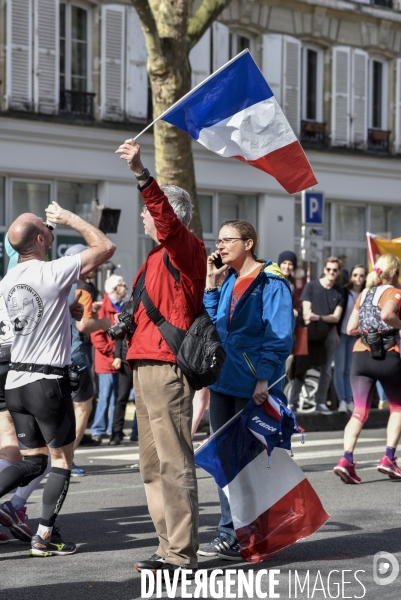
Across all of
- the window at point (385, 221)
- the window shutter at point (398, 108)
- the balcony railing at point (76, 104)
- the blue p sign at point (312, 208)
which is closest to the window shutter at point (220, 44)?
the balcony railing at point (76, 104)

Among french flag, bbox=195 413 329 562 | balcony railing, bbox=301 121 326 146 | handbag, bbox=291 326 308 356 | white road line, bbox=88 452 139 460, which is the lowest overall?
white road line, bbox=88 452 139 460

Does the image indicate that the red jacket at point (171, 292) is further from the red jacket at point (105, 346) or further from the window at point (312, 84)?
the window at point (312, 84)

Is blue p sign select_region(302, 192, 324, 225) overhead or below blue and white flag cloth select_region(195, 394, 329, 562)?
overhead

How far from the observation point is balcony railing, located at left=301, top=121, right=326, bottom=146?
2780 centimetres

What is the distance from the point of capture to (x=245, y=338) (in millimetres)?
6812

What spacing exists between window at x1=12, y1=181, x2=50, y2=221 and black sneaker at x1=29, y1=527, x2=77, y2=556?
16229 millimetres

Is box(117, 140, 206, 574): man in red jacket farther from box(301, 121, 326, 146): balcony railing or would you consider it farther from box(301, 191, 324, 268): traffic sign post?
box(301, 121, 326, 146): balcony railing

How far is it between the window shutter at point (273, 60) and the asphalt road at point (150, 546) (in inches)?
679

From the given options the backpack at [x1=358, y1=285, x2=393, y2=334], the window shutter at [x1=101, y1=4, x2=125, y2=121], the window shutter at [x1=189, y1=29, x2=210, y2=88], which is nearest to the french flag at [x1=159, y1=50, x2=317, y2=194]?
the backpack at [x1=358, y1=285, x2=393, y2=334]

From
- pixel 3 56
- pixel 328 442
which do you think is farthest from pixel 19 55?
pixel 328 442

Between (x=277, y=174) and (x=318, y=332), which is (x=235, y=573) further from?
(x=318, y=332)

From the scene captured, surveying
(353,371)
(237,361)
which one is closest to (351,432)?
(353,371)

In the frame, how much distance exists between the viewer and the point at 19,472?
6.88 metres

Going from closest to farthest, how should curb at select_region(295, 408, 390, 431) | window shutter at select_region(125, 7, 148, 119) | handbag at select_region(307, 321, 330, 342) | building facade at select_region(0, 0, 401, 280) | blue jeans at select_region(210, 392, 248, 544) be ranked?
blue jeans at select_region(210, 392, 248, 544)
curb at select_region(295, 408, 390, 431)
handbag at select_region(307, 321, 330, 342)
building facade at select_region(0, 0, 401, 280)
window shutter at select_region(125, 7, 148, 119)
